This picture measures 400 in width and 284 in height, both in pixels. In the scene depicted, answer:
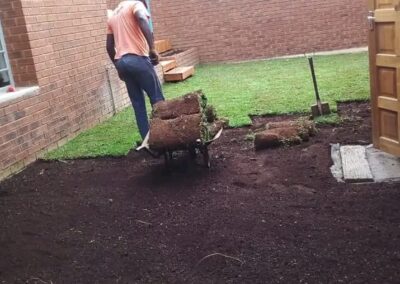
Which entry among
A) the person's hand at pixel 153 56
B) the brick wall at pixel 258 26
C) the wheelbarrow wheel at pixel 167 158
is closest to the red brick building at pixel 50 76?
the person's hand at pixel 153 56

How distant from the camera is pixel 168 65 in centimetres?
1232

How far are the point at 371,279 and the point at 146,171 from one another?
120 inches

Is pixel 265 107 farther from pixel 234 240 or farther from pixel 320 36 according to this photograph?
pixel 320 36

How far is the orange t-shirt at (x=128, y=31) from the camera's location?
594 cm

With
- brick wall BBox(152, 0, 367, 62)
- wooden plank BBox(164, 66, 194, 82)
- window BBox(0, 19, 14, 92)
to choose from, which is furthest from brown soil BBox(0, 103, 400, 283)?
brick wall BBox(152, 0, 367, 62)

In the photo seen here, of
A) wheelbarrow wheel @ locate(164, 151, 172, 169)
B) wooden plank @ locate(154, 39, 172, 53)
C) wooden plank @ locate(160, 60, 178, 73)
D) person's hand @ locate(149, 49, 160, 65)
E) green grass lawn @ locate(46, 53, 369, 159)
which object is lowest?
green grass lawn @ locate(46, 53, 369, 159)

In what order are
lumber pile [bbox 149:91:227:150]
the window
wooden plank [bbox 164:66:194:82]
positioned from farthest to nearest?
1. wooden plank [bbox 164:66:194:82]
2. the window
3. lumber pile [bbox 149:91:227:150]

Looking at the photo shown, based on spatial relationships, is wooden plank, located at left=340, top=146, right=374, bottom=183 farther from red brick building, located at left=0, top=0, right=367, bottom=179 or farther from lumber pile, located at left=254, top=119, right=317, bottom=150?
red brick building, located at left=0, top=0, right=367, bottom=179

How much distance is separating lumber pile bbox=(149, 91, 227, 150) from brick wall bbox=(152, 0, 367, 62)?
372 inches

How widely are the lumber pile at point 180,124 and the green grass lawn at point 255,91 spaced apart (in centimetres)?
120

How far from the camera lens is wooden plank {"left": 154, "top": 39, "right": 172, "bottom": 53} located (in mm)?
Answer: 13711

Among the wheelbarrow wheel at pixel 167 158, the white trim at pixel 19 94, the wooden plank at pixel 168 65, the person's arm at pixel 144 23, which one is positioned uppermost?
the person's arm at pixel 144 23

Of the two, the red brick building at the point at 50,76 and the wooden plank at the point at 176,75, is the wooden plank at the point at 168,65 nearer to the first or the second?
the wooden plank at the point at 176,75

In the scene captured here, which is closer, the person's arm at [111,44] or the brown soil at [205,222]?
the brown soil at [205,222]
